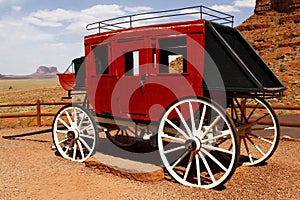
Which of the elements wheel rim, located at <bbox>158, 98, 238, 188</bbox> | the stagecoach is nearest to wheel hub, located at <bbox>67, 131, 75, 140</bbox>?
the stagecoach

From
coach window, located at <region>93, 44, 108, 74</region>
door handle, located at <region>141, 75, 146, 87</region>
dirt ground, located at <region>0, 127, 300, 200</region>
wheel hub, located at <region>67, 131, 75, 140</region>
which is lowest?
dirt ground, located at <region>0, 127, 300, 200</region>

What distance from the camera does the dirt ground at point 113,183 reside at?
17.5 ft

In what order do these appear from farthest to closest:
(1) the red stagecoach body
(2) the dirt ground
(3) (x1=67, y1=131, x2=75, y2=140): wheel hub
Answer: (3) (x1=67, y1=131, x2=75, y2=140): wheel hub < (1) the red stagecoach body < (2) the dirt ground

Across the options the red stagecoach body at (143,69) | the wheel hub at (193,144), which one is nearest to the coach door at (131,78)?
the red stagecoach body at (143,69)

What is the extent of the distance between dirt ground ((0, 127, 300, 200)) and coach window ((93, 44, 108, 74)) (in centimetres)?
219

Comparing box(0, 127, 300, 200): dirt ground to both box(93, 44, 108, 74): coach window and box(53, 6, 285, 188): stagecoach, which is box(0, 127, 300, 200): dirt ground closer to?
box(53, 6, 285, 188): stagecoach

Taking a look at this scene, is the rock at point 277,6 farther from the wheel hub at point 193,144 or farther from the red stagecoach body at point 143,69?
the wheel hub at point 193,144

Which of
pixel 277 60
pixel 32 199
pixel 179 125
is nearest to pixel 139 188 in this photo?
pixel 179 125

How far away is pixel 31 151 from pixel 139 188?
14.2 feet

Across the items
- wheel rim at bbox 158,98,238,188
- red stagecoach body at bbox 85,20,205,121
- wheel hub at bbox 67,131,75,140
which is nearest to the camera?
wheel rim at bbox 158,98,238,188

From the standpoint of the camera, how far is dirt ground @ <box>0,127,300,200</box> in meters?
5.34

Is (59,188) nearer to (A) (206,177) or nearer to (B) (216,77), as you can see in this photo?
(A) (206,177)

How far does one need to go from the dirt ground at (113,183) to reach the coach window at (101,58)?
219 centimetres

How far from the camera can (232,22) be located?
6438 mm
